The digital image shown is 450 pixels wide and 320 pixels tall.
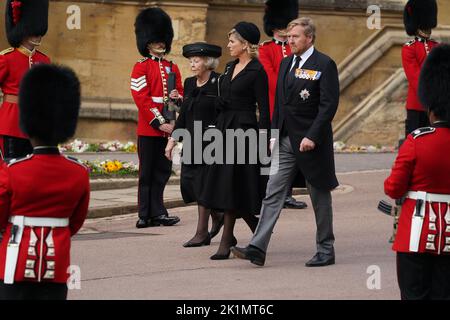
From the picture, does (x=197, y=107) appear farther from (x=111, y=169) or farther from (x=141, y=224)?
(x=111, y=169)

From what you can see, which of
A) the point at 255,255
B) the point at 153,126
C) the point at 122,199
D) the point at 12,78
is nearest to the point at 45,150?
the point at 255,255

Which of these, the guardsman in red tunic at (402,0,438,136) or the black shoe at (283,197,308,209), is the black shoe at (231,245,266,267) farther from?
the guardsman in red tunic at (402,0,438,136)

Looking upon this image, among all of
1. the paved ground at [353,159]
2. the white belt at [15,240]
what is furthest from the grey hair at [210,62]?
the paved ground at [353,159]

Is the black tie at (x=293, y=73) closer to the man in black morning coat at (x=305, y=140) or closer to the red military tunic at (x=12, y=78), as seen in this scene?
the man in black morning coat at (x=305, y=140)

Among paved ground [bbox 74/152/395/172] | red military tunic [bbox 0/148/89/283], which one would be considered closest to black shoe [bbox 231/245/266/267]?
red military tunic [bbox 0/148/89/283]

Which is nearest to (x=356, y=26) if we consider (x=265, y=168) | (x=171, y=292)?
(x=265, y=168)

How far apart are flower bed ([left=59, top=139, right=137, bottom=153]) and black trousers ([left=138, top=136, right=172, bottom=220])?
545cm

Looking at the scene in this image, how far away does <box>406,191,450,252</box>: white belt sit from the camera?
784 centimetres

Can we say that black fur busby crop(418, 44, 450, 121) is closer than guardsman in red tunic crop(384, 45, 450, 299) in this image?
No

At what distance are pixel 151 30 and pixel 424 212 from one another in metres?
6.17

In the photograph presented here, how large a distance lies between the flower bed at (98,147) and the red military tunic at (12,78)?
7.19 m

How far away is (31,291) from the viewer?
7000 mm

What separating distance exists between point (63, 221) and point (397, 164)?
2.02 meters

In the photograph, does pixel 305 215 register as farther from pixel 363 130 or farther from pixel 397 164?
pixel 363 130
